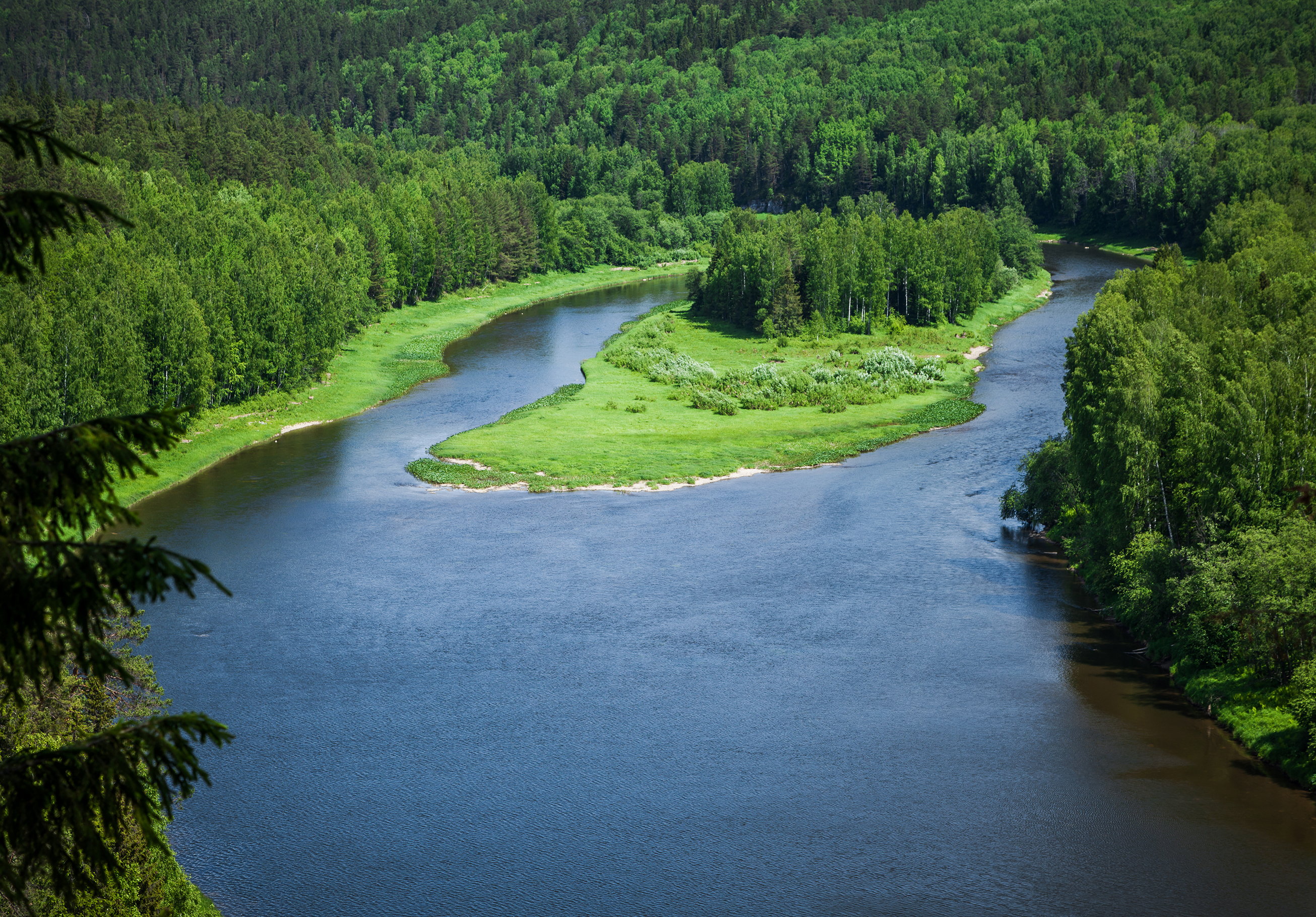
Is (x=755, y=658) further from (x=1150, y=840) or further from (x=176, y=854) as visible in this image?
(x=176, y=854)

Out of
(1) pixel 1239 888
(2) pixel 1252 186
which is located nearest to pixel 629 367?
(1) pixel 1239 888

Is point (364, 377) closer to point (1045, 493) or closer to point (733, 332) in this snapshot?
point (733, 332)

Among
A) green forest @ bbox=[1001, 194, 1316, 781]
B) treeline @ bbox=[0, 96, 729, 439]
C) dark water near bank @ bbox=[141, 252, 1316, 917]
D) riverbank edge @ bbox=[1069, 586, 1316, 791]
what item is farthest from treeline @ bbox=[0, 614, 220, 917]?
green forest @ bbox=[1001, 194, 1316, 781]

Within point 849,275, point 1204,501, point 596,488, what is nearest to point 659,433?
point 596,488

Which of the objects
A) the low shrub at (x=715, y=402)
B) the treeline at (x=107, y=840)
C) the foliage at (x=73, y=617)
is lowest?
the low shrub at (x=715, y=402)

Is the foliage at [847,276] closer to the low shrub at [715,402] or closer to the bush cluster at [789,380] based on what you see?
the bush cluster at [789,380]

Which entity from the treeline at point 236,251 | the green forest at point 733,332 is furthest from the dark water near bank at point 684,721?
the treeline at point 236,251
